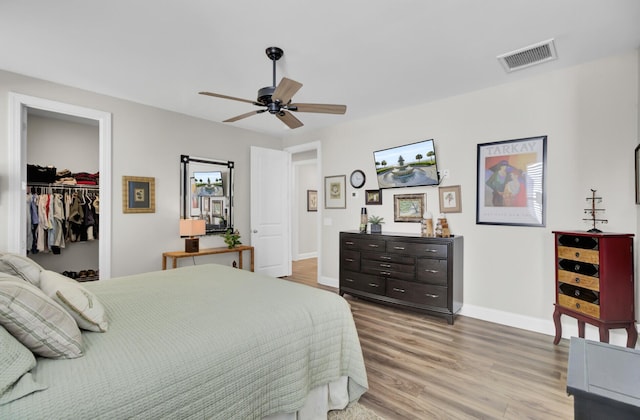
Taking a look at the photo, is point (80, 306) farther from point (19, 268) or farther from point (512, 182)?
point (512, 182)

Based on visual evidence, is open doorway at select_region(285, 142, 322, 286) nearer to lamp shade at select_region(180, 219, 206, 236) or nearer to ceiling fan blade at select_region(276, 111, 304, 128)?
lamp shade at select_region(180, 219, 206, 236)

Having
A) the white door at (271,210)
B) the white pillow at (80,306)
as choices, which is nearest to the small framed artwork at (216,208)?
the white door at (271,210)

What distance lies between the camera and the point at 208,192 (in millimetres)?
4672

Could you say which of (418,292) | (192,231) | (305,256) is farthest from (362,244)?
(305,256)

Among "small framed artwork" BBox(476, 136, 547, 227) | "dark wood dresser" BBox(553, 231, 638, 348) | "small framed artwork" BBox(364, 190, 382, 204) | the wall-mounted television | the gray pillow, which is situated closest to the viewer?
the gray pillow

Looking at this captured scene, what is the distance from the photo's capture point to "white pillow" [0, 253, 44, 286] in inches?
61.9

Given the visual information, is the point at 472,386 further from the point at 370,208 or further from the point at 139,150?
the point at 139,150

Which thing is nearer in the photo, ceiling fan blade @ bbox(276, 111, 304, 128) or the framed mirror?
ceiling fan blade @ bbox(276, 111, 304, 128)

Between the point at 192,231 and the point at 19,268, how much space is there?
8.38 feet

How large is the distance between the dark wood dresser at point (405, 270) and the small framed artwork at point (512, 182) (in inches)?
20.2

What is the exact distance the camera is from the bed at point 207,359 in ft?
3.32

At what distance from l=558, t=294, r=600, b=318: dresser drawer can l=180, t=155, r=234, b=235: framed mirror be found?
4286 mm

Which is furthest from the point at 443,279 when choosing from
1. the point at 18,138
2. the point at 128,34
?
the point at 18,138

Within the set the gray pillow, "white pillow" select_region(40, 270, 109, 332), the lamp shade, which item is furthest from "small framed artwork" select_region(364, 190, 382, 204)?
the gray pillow
